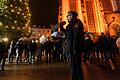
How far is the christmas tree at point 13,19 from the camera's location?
19.6 meters

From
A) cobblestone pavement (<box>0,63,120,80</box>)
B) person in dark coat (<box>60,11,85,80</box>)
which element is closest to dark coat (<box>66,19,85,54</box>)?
person in dark coat (<box>60,11,85,80</box>)

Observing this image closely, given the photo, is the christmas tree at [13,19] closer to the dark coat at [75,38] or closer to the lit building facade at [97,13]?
the dark coat at [75,38]

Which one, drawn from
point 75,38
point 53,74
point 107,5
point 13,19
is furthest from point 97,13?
point 75,38

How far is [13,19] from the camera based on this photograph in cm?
2091

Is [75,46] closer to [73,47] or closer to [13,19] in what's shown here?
[73,47]

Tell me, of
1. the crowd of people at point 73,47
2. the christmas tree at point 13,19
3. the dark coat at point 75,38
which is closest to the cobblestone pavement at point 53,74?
the crowd of people at point 73,47

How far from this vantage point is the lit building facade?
47469mm

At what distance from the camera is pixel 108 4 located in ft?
167

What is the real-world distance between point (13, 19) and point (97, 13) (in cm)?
3117

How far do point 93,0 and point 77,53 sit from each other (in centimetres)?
4597

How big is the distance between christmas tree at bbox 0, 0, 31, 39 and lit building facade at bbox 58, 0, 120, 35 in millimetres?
24833

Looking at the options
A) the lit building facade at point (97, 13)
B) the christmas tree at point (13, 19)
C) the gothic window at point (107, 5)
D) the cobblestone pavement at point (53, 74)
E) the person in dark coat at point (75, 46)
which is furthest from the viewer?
the gothic window at point (107, 5)

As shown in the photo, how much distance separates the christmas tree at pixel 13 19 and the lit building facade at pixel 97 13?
24.8 meters

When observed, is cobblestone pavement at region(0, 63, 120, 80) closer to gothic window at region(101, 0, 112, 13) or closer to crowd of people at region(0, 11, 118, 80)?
crowd of people at region(0, 11, 118, 80)
